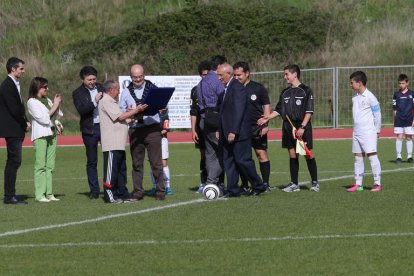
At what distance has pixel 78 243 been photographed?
37.5 ft

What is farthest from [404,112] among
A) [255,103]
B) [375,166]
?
[255,103]

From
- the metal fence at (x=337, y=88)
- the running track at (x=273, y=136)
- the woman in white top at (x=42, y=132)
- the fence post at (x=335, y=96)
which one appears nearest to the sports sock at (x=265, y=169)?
the woman in white top at (x=42, y=132)

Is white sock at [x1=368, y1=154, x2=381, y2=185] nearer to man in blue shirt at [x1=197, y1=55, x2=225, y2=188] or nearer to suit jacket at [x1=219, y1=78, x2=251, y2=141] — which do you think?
suit jacket at [x1=219, y1=78, x2=251, y2=141]

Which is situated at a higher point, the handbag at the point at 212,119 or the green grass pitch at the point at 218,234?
the handbag at the point at 212,119

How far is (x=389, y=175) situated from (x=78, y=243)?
8.79 metres

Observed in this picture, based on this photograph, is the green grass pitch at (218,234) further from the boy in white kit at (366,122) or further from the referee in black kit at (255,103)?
the referee in black kit at (255,103)

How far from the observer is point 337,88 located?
36562 millimetres

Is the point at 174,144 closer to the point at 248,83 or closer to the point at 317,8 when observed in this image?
the point at 248,83

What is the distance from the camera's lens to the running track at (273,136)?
1268 inches

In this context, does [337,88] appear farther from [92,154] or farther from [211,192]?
[211,192]

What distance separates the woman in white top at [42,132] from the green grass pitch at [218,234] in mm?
307

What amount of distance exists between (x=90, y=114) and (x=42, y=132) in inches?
38.8

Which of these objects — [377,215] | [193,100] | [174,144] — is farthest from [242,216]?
[174,144]

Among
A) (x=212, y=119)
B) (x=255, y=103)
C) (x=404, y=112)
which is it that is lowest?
(x=404, y=112)
